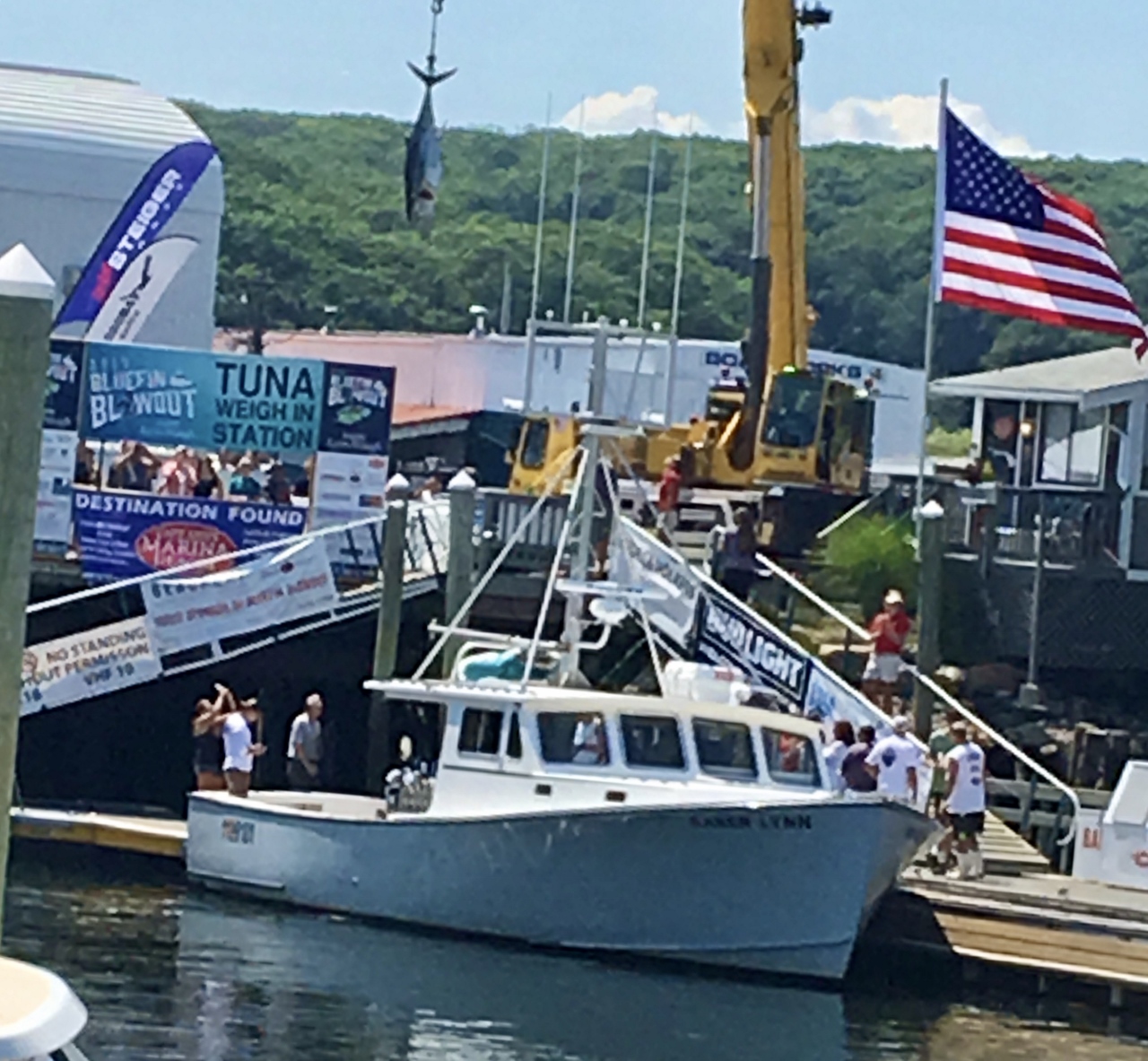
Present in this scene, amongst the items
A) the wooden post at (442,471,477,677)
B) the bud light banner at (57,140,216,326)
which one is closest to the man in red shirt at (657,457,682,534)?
the wooden post at (442,471,477,677)

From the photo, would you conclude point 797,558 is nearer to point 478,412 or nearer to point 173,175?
point 173,175

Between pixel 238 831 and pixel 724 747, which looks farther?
pixel 238 831

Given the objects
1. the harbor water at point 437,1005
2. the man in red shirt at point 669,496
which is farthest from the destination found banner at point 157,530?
the harbor water at point 437,1005

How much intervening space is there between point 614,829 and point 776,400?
15.2 meters

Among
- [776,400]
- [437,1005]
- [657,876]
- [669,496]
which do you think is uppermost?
[776,400]

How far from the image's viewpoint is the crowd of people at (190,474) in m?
31.5

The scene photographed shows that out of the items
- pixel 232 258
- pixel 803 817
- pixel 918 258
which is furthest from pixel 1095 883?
pixel 918 258

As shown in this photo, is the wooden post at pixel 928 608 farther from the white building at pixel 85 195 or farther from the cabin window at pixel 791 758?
the white building at pixel 85 195

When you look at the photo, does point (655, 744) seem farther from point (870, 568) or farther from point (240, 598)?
point (870, 568)

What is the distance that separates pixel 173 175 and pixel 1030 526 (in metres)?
11.7

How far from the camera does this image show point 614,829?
22.6 m

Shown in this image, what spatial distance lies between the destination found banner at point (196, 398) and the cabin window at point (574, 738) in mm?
8932

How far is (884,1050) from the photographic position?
20312 mm

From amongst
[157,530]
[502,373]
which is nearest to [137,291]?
[157,530]
